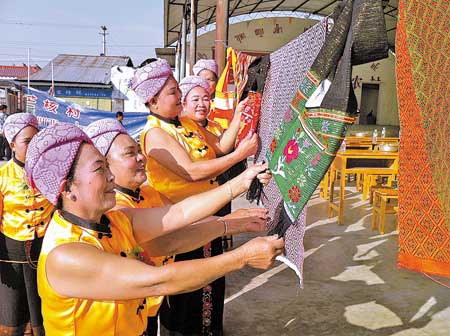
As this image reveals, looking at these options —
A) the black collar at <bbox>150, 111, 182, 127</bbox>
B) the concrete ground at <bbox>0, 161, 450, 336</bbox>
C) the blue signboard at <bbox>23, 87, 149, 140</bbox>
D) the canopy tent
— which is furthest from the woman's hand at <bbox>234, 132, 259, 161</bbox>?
the canopy tent

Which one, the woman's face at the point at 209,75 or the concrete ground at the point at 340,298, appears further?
the woman's face at the point at 209,75

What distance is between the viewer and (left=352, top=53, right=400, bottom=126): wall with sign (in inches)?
771

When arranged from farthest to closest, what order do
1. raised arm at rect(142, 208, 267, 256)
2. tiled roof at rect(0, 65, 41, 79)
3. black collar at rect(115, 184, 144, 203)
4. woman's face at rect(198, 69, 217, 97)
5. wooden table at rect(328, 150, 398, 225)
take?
1. tiled roof at rect(0, 65, 41, 79)
2. wooden table at rect(328, 150, 398, 225)
3. woman's face at rect(198, 69, 217, 97)
4. raised arm at rect(142, 208, 267, 256)
5. black collar at rect(115, 184, 144, 203)

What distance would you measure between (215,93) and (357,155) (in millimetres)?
3052

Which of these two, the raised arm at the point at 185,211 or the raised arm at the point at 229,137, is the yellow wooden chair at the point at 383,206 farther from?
the raised arm at the point at 185,211

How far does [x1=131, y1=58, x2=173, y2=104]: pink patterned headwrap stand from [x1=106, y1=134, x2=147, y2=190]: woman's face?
612 mm

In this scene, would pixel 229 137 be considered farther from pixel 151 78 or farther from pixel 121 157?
pixel 121 157

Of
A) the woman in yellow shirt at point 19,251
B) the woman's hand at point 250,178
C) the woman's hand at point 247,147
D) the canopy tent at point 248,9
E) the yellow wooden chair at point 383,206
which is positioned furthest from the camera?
the canopy tent at point 248,9

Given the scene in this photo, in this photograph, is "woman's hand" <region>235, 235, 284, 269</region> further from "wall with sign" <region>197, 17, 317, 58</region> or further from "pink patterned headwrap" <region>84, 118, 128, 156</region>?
"wall with sign" <region>197, 17, 317, 58</region>

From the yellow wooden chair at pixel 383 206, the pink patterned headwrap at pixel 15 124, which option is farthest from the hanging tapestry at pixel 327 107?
the yellow wooden chair at pixel 383 206

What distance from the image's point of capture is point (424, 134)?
56.9 inches

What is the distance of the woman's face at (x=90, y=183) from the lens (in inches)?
57.5

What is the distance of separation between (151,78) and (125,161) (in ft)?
2.47

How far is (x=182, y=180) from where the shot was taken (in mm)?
2537
